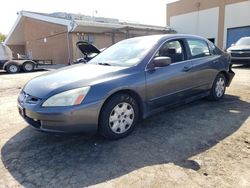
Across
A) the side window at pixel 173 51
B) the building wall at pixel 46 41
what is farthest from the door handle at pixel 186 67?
the building wall at pixel 46 41

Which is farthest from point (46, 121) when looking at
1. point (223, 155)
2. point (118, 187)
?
point (223, 155)

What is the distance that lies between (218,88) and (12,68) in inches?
534

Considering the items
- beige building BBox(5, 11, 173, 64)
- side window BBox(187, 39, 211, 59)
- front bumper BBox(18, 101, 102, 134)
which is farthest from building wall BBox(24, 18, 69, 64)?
front bumper BBox(18, 101, 102, 134)

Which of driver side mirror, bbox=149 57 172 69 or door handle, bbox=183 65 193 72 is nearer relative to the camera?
driver side mirror, bbox=149 57 172 69

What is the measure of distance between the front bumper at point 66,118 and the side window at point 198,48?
2.47m

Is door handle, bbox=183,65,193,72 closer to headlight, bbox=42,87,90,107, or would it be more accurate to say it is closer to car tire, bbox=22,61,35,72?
headlight, bbox=42,87,90,107

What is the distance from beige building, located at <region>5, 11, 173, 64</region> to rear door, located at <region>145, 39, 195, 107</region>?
14404 millimetres

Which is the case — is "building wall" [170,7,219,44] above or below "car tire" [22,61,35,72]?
above

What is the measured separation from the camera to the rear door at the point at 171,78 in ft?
12.5

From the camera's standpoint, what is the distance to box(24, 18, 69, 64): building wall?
19.6 metres

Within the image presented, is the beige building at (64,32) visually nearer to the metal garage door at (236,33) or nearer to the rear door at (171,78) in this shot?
the metal garage door at (236,33)

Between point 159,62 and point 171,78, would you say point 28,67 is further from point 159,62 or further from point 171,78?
point 159,62

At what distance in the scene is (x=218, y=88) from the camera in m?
5.43

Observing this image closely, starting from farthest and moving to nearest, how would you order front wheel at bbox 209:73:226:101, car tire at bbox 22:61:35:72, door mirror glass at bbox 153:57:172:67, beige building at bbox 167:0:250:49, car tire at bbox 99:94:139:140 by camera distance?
beige building at bbox 167:0:250:49 < car tire at bbox 22:61:35:72 < front wheel at bbox 209:73:226:101 < door mirror glass at bbox 153:57:172:67 < car tire at bbox 99:94:139:140
